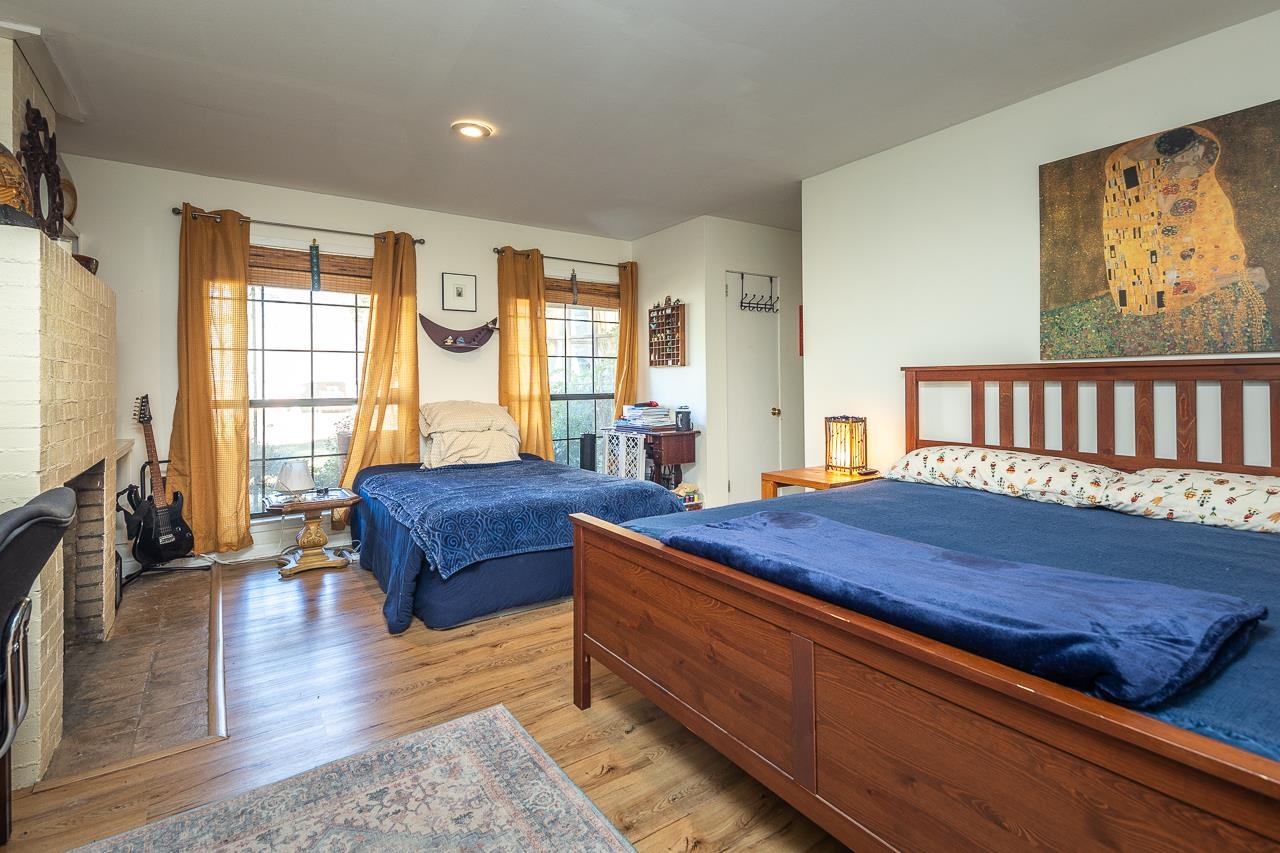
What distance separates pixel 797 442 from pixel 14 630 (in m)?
4.91

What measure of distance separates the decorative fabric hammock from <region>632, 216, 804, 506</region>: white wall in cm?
148

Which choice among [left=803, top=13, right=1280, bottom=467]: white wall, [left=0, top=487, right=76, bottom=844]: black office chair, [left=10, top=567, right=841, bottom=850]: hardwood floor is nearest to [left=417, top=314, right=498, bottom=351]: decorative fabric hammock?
[left=10, top=567, right=841, bottom=850]: hardwood floor

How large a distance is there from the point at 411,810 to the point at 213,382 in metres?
3.33

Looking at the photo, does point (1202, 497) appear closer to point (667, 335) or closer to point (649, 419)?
point (649, 419)

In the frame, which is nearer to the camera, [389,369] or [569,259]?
[389,369]

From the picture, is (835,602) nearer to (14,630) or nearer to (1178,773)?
(1178,773)

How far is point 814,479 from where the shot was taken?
133 inches

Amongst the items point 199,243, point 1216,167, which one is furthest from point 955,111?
point 199,243

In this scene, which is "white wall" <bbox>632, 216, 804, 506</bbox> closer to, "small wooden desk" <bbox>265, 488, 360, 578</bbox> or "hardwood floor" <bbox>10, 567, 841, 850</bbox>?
"hardwood floor" <bbox>10, 567, 841, 850</bbox>

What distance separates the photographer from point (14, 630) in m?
1.29

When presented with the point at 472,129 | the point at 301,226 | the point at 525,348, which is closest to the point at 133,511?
the point at 301,226

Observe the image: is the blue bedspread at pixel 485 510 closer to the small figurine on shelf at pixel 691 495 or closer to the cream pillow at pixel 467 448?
the cream pillow at pixel 467 448

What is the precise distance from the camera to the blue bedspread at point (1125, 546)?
87 centimetres

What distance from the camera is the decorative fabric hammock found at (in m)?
4.68
